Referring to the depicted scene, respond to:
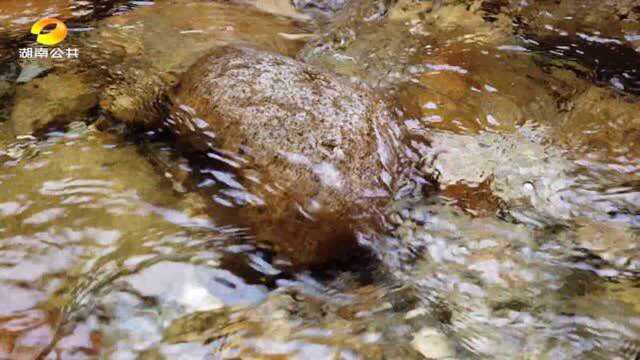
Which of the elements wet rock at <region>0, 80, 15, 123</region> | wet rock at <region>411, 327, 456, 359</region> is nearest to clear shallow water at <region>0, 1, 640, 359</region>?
wet rock at <region>411, 327, 456, 359</region>

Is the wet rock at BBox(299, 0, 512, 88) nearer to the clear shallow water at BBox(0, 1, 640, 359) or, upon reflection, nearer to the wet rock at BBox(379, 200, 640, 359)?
the clear shallow water at BBox(0, 1, 640, 359)

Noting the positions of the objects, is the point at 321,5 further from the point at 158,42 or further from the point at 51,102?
the point at 51,102

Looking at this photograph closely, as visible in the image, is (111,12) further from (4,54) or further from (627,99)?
(627,99)

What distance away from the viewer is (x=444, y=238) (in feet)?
9.39

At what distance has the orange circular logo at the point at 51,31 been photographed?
4359 mm

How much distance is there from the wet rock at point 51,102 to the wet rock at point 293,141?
2.37 ft

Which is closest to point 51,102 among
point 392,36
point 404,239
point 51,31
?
point 51,31

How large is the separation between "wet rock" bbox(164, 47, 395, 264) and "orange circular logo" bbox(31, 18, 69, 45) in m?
1.70

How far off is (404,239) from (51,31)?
139 inches

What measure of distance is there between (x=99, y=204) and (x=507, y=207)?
227 centimetres

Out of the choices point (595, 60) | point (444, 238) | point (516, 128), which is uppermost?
point (595, 60)

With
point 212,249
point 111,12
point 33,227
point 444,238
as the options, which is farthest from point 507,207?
point 111,12

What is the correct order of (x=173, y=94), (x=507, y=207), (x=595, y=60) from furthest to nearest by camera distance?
(x=595, y=60) < (x=173, y=94) < (x=507, y=207)

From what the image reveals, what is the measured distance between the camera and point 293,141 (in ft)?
9.68
